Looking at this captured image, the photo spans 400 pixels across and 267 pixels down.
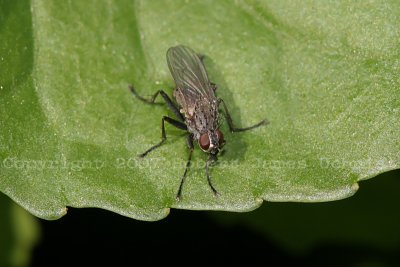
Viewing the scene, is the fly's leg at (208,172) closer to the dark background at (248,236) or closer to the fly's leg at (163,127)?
the fly's leg at (163,127)

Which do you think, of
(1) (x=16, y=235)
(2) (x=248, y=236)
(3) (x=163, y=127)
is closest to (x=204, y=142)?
(3) (x=163, y=127)

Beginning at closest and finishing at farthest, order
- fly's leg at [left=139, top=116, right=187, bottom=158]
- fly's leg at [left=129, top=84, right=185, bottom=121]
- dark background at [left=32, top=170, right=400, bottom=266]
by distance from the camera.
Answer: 1. fly's leg at [left=139, top=116, right=187, bottom=158]
2. fly's leg at [left=129, top=84, right=185, bottom=121]
3. dark background at [left=32, top=170, right=400, bottom=266]

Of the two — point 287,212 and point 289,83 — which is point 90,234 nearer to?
point 287,212

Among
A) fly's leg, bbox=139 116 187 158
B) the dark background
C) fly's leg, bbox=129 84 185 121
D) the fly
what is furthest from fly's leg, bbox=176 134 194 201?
the dark background

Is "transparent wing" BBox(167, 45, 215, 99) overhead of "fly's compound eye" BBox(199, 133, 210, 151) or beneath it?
overhead

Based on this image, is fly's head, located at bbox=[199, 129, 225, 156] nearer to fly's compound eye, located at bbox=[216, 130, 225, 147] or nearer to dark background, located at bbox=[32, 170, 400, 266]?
fly's compound eye, located at bbox=[216, 130, 225, 147]

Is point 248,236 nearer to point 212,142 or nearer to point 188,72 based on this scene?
point 212,142

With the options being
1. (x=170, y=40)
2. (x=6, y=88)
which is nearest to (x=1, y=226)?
(x=6, y=88)
